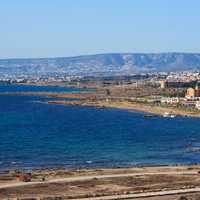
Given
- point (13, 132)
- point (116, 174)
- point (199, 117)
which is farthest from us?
point (199, 117)

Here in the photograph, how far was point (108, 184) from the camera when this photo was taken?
38.6 meters

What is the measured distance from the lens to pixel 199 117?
91438mm

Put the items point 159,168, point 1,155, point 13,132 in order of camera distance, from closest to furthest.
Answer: point 159,168 → point 1,155 → point 13,132

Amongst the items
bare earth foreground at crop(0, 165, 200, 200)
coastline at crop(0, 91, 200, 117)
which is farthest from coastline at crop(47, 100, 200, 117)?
bare earth foreground at crop(0, 165, 200, 200)

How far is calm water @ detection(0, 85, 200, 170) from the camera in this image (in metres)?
50.5

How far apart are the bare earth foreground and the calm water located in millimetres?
4725

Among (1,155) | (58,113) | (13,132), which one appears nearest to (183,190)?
(1,155)

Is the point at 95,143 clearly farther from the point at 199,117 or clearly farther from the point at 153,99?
the point at 153,99

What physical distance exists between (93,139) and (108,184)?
26290 millimetres

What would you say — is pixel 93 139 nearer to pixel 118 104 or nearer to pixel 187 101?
pixel 118 104

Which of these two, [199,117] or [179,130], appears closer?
[179,130]

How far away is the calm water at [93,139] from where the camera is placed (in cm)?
5053

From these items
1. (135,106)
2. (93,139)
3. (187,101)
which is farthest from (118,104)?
(93,139)

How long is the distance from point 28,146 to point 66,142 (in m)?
4.76
